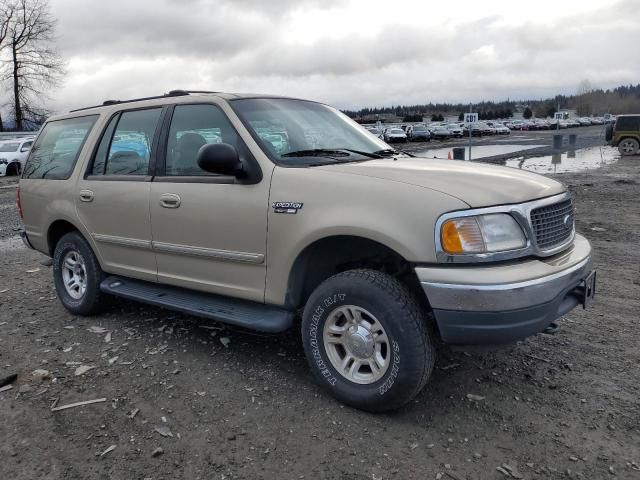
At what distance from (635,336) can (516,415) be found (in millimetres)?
1673

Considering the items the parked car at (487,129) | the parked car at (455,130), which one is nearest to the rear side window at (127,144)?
the parked car at (455,130)

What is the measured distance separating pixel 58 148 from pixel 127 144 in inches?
44.9

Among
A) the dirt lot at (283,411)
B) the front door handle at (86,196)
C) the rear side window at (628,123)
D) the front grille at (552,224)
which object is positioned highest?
the rear side window at (628,123)

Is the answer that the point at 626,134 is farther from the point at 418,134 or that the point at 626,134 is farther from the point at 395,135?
the point at 418,134

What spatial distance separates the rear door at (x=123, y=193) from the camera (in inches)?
169

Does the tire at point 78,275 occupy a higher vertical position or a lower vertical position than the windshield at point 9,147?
lower

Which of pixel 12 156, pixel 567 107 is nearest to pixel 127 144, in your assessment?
pixel 12 156

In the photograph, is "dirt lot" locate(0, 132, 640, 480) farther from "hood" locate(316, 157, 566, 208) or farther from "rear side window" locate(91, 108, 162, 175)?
"rear side window" locate(91, 108, 162, 175)

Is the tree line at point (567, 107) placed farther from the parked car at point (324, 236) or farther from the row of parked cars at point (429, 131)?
the parked car at point (324, 236)

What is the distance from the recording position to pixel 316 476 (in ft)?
8.89

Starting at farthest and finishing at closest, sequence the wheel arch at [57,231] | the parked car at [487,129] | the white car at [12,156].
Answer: the parked car at [487,129]
the white car at [12,156]
the wheel arch at [57,231]

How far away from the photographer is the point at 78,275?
520 centimetres

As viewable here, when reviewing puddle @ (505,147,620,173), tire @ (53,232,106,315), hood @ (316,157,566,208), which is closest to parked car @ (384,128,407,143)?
puddle @ (505,147,620,173)

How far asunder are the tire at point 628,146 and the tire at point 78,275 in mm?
25733
